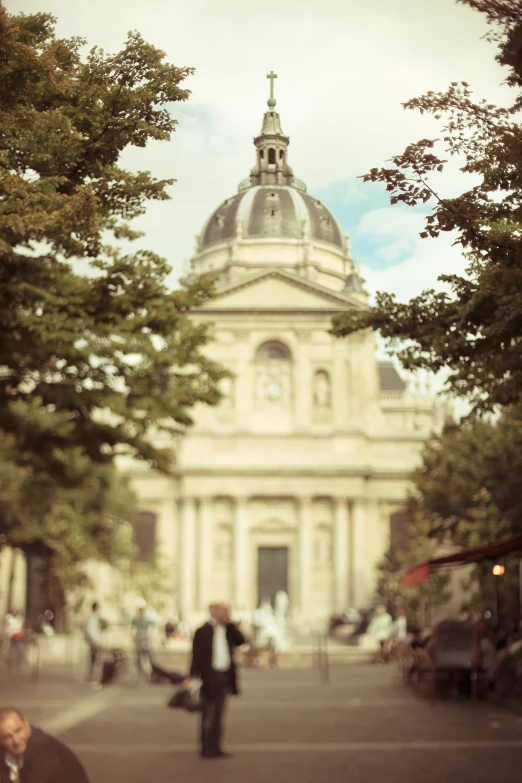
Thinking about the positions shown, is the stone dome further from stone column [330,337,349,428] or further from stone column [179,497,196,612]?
stone column [179,497,196,612]

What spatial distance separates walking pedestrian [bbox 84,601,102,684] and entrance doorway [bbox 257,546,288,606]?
1505 inches

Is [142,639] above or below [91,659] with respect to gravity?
above

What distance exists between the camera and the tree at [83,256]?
12.5 meters

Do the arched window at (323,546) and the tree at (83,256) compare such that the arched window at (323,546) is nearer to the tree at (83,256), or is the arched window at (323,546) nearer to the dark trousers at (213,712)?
the tree at (83,256)

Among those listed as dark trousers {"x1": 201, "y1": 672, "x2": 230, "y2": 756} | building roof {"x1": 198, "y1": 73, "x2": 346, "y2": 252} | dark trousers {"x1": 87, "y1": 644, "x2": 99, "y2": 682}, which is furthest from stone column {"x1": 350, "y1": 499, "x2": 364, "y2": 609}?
dark trousers {"x1": 201, "y1": 672, "x2": 230, "y2": 756}

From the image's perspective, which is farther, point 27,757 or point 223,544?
point 223,544

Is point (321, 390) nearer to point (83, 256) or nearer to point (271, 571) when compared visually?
point (271, 571)

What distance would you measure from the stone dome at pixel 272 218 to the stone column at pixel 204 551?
20.9 metres

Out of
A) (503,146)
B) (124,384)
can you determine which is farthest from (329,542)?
(503,146)

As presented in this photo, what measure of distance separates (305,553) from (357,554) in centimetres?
293

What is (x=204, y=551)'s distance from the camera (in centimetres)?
6606

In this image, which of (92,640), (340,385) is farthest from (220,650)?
(340,385)

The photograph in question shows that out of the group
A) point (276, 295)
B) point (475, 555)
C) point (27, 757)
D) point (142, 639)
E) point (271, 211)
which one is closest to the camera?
point (27, 757)

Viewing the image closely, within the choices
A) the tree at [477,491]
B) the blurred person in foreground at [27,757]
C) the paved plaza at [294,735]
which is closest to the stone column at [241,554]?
the tree at [477,491]
